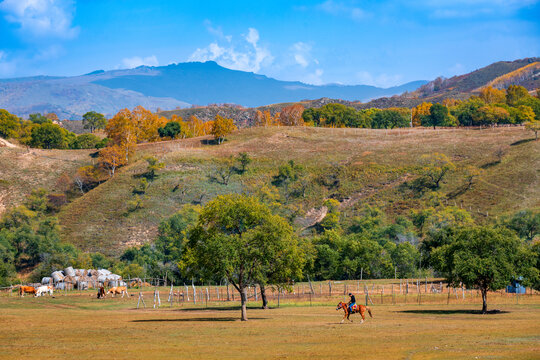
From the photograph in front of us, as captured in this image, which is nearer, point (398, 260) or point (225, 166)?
point (398, 260)

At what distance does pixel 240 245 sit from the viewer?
139 ft

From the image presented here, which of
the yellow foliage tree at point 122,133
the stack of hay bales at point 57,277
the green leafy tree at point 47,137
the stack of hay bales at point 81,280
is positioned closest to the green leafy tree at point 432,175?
the stack of hay bales at point 81,280

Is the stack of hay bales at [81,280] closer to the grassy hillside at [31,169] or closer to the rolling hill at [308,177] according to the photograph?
the rolling hill at [308,177]

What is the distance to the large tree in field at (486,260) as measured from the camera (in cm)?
4894

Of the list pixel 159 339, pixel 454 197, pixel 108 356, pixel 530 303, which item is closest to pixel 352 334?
pixel 159 339

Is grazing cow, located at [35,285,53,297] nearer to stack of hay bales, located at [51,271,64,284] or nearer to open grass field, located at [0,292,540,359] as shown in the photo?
stack of hay bales, located at [51,271,64,284]

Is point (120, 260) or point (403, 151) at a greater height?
point (403, 151)

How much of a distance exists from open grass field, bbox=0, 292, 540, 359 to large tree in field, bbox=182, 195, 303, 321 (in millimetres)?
3785

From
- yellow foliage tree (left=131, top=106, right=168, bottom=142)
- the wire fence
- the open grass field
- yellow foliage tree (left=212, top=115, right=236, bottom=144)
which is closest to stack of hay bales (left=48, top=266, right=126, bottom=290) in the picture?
the wire fence

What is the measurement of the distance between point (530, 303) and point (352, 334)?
33.0m

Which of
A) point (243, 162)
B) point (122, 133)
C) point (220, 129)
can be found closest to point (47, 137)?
point (122, 133)

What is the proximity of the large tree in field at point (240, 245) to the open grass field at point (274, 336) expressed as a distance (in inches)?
149

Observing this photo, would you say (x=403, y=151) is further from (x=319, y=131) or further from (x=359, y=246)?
(x=359, y=246)

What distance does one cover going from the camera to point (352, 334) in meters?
34.1
